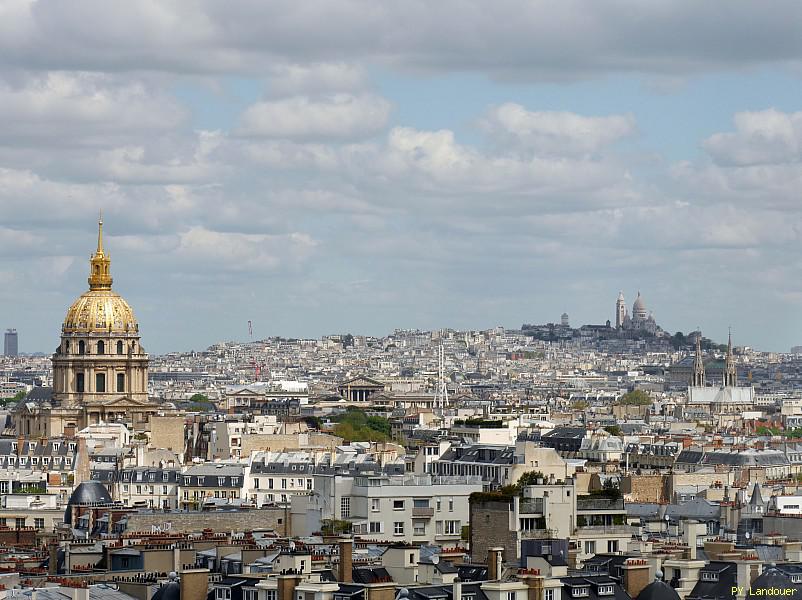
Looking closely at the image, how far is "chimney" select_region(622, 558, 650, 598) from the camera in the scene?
37.9 meters

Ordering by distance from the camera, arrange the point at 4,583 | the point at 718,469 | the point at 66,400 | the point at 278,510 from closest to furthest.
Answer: the point at 4,583 < the point at 278,510 < the point at 718,469 < the point at 66,400

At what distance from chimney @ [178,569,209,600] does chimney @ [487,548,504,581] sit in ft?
11.5

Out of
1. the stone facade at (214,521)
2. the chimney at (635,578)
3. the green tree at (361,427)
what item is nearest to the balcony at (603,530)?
the chimney at (635,578)

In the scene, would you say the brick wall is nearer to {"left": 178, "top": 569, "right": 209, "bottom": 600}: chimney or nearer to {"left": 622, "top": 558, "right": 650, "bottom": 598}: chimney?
{"left": 622, "top": 558, "right": 650, "bottom": 598}: chimney

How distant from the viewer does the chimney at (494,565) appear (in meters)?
37.8

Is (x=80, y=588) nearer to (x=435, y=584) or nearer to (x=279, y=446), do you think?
(x=435, y=584)

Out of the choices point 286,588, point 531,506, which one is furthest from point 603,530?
point 286,588

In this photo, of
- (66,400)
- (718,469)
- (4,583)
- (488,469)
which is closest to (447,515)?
(488,469)

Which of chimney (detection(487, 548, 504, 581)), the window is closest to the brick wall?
chimney (detection(487, 548, 504, 581))

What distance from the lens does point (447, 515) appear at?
58562mm

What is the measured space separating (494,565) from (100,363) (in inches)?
3973

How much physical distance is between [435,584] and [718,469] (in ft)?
181

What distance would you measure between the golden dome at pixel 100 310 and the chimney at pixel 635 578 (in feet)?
333

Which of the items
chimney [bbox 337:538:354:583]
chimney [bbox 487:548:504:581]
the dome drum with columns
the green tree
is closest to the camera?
chimney [bbox 487:548:504:581]
